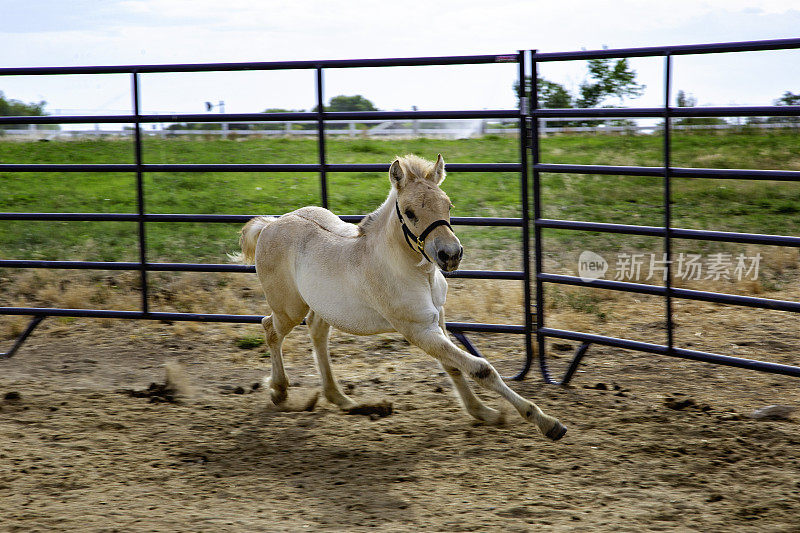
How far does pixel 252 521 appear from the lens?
3465 millimetres

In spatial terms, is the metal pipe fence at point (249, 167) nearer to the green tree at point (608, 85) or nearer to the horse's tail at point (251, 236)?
the horse's tail at point (251, 236)

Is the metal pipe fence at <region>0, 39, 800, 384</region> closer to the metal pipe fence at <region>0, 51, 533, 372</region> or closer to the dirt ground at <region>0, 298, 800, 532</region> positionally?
the metal pipe fence at <region>0, 51, 533, 372</region>

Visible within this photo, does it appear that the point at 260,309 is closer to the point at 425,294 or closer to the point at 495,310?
the point at 495,310

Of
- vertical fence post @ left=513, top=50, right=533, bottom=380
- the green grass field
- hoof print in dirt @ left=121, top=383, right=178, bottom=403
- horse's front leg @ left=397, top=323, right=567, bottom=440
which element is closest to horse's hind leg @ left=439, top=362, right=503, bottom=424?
horse's front leg @ left=397, top=323, right=567, bottom=440

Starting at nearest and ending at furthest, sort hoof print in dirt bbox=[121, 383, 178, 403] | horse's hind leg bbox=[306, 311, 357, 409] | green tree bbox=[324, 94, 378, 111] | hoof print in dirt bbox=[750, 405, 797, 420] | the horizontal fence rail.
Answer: the horizontal fence rail < hoof print in dirt bbox=[750, 405, 797, 420] < horse's hind leg bbox=[306, 311, 357, 409] < hoof print in dirt bbox=[121, 383, 178, 403] < green tree bbox=[324, 94, 378, 111]

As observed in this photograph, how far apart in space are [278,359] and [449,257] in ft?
5.88

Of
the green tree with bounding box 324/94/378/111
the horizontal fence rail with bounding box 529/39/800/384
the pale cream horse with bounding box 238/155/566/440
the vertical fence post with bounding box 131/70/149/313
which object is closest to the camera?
the pale cream horse with bounding box 238/155/566/440

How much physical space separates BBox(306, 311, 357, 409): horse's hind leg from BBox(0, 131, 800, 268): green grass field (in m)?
3.91

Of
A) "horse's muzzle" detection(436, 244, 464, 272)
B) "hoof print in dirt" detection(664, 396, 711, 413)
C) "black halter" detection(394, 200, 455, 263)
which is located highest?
"black halter" detection(394, 200, 455, 263)

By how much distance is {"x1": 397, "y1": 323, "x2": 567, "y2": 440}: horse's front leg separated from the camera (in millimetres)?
4137

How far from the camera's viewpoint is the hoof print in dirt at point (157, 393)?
5.30 metres

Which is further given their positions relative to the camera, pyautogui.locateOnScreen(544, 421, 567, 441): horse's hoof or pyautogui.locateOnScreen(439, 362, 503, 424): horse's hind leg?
pyautogui.locateOnScreen(439, 362, 503, 424): horse's hind leg

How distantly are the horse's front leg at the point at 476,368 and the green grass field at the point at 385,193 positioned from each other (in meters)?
4.48

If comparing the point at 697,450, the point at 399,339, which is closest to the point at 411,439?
the point at 697,450
